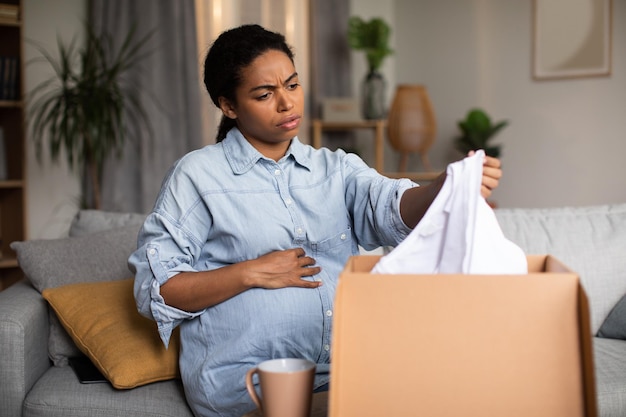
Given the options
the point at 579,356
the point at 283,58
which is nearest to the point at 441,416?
the point at 579,356

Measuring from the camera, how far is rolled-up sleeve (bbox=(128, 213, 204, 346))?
1.39m

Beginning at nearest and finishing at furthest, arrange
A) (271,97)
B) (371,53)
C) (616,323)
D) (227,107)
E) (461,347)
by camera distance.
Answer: (461,347) < (271,97) < (227,107) < (616,323) < (371,53)

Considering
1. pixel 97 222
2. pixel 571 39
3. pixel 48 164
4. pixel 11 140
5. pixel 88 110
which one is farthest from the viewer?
pixel 571 39

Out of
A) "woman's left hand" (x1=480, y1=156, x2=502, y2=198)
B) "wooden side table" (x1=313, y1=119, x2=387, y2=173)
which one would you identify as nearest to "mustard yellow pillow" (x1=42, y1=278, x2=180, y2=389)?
"woman's left hand" (x1=480, y1=156, x2=502, y2=198)

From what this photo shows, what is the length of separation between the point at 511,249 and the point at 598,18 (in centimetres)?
442

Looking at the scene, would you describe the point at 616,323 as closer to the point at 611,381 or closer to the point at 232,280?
the point at 611,381

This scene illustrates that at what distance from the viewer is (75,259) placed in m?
2.09

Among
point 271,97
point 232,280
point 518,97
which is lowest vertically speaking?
point 232,280

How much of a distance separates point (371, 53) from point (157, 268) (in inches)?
156

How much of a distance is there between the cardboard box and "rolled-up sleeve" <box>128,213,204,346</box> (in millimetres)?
656

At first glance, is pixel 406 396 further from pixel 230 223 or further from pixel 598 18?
pixel 598 18

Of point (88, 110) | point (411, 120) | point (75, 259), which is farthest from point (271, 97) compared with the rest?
point (411, 120)

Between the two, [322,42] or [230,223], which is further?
[322,42]

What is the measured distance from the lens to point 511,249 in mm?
917
